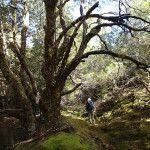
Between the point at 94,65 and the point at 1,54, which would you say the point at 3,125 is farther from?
the point at 94,65

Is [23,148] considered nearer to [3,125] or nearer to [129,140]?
[129,140]

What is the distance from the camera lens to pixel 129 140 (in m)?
5.36

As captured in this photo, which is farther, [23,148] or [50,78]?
[50,78]

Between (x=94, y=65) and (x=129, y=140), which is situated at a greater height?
(x=94, y=65)

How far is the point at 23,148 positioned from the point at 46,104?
1521mm

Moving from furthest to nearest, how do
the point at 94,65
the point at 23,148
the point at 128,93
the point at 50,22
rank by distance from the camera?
the point at 94,65
the point at 128,93
the point at 50,22
the point at 23,148

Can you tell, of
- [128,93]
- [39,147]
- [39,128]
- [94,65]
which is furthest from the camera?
[94,65]

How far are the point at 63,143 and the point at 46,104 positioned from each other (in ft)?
5.95

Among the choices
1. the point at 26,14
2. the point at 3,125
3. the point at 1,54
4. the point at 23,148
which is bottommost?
the point at 3,125

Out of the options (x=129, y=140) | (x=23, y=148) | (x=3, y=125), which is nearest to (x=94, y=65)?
(x=3, y=125)

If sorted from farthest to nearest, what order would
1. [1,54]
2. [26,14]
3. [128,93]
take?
1. [128,93]
2. [26,14]
3. [1,54]

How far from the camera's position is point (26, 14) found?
24.8ft

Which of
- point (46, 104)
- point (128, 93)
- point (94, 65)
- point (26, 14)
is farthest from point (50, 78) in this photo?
point (94, 65)

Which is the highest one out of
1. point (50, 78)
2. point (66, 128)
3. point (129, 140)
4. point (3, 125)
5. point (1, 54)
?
point (1, 54)
